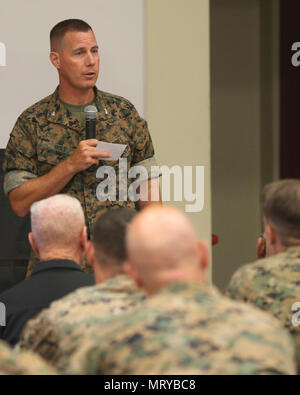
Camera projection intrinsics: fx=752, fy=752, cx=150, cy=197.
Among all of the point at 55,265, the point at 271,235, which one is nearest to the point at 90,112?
the point at 55,265

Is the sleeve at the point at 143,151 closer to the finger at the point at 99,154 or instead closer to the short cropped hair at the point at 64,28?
the finger at the point at 99,154

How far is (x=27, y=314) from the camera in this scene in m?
2.36

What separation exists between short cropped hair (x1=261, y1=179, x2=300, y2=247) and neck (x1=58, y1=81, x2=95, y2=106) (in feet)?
5.23

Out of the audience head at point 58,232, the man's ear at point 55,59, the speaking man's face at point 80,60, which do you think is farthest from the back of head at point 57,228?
the man's ear at point 55,59

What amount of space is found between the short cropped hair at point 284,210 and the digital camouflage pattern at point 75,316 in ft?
2.20

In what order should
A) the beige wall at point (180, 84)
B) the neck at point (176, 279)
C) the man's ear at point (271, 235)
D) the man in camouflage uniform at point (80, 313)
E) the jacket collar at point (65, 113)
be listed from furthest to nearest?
the beige wall at point (180, 84) < the jacket collar at point (65, 113) < the man's ear at point (271, 235) < the man in camouflage uniform at point (80, 313) < the neck at point (176, 279)

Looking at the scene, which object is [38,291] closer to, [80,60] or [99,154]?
[99,154]

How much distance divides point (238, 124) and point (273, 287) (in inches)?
173

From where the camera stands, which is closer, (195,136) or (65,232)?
(65,232)

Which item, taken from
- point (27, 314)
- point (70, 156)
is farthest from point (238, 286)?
point (70, 156)

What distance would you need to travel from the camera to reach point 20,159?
371 centimetres

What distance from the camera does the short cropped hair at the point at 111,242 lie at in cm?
213
